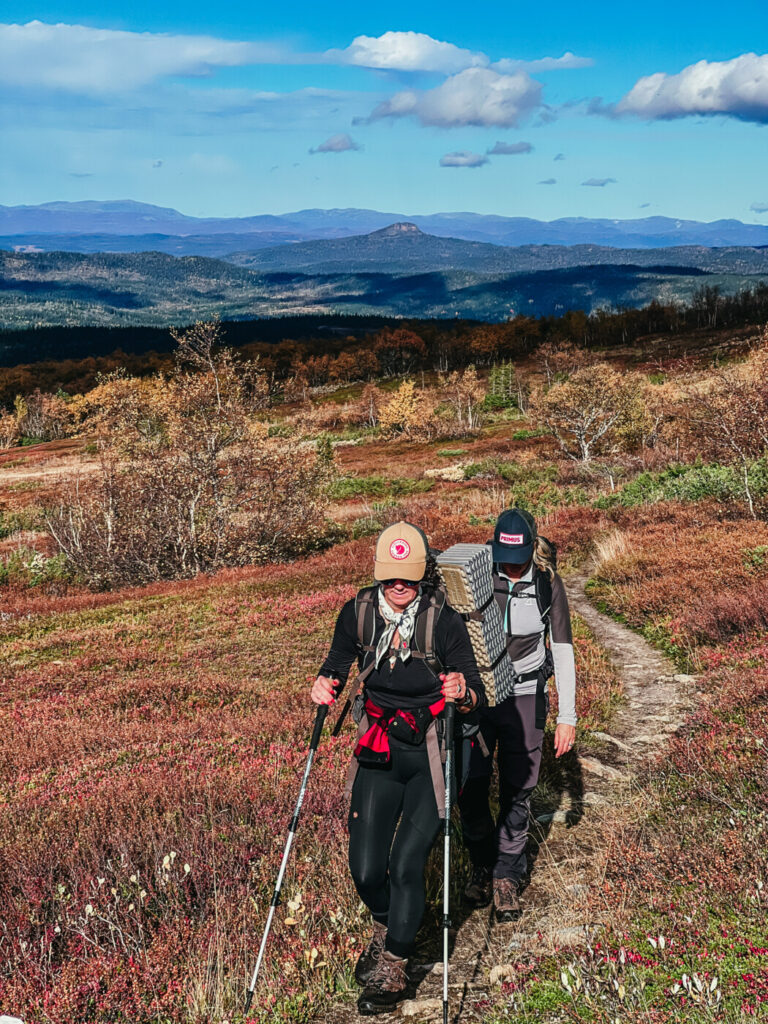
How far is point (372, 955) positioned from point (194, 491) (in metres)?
21.6

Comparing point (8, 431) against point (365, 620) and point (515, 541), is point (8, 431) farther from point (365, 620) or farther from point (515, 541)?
point (365, 620)

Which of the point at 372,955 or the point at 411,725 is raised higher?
the point at 411,725

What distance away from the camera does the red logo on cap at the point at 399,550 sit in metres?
4.54

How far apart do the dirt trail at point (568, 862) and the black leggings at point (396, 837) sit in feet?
1.59

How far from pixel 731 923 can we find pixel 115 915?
12.8 feet

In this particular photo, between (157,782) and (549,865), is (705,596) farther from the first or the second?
(157,782)

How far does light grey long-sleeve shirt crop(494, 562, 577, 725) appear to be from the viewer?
5539 millimetres

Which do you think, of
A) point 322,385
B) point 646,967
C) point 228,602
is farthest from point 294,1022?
point 322,385

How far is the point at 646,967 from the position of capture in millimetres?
4219

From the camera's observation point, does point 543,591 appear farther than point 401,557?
Yes

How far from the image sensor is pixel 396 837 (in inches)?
182

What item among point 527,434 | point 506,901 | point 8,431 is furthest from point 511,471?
point 8,431

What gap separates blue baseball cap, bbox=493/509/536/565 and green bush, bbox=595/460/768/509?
16140 millimetres

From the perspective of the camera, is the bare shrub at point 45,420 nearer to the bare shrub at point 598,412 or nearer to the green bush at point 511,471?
the green bush at point 511,471
